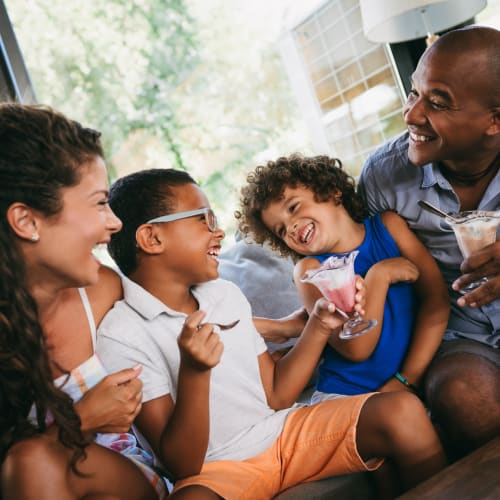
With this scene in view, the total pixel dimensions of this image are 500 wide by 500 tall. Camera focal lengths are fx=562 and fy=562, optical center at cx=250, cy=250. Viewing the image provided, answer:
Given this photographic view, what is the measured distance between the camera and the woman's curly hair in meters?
1.46

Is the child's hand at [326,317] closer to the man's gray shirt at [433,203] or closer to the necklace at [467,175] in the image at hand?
the man's gray shirt at [433,203]

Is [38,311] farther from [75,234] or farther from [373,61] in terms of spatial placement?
[373,61]

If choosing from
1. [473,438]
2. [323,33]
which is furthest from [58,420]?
[323,33]

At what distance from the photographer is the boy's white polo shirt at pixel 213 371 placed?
1705mm

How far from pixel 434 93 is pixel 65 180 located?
133 cm

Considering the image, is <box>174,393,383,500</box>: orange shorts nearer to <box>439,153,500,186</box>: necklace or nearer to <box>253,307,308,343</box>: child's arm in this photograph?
<box>253,307,308,343</box>: child's arm

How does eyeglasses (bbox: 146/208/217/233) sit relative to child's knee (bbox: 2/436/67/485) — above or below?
above

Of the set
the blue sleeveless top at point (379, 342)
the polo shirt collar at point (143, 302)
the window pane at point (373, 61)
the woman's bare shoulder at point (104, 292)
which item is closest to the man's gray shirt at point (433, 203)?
the blue sleeveless top at point (379, 342)

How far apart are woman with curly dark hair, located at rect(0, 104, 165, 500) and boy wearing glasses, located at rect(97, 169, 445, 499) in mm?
167

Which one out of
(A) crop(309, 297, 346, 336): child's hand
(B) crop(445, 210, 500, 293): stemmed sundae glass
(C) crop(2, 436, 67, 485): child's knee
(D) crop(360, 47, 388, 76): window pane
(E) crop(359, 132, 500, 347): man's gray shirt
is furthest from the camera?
(D) crop(360, 47, 388, 76): window pane

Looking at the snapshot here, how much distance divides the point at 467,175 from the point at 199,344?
1.34 metres

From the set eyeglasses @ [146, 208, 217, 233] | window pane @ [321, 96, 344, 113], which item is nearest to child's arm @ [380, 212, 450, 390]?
eyeglasses @ [146, 208, 217, 233]

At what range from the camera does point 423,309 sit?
2.11 metres

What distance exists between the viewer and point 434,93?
Result: 6.70 feet
